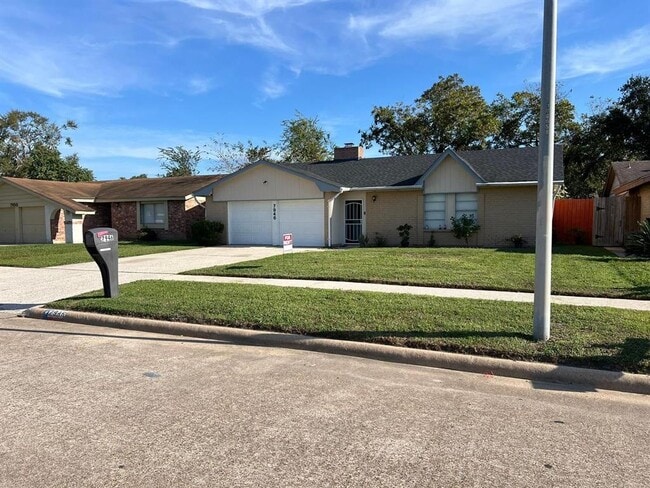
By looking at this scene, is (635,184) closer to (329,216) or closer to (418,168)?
(418,168)

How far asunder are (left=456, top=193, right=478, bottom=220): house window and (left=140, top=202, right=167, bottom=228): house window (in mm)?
15920

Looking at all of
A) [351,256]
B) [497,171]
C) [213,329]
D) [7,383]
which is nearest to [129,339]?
[213,329]

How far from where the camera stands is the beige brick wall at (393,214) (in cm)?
2045

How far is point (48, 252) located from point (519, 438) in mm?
20421

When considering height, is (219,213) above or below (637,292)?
above

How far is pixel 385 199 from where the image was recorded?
20984mm

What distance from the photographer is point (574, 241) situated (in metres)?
20.4

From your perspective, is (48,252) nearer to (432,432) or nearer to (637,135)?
(432,432)

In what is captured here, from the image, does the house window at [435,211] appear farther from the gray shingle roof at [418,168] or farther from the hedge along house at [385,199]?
the gray shingle roof at [418,168]

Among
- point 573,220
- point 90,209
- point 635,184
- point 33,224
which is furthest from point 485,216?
point 33,224

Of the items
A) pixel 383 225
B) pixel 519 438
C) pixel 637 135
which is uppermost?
pixel 637 135

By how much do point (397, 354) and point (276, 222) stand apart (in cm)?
1653

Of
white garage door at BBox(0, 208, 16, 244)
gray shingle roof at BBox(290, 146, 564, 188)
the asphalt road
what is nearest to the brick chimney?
gray shingle roof at BBox(290, 146, 564, 188)

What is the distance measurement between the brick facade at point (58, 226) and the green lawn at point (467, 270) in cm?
1781
